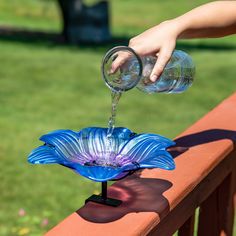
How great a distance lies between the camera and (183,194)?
1787mm

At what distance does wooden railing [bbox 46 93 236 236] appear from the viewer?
1519mm

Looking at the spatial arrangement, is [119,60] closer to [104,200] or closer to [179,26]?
[179,26]

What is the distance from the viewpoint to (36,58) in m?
12.6

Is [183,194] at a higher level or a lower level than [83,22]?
higher

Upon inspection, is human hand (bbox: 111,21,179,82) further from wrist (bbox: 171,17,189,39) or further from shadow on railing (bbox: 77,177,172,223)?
shadow on railing (bbox: 77,177,172,223)

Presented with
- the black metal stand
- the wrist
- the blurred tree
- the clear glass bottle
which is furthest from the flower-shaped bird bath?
the blurred tree

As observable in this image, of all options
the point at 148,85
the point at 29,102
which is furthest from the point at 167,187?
the point at 29,102

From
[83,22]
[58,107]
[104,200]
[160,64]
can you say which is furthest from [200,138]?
[83,22]

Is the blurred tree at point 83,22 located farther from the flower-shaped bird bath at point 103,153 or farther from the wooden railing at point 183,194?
the flower-shaped bird bath at point 103,153

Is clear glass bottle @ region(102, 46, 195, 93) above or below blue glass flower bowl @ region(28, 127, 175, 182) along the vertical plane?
above

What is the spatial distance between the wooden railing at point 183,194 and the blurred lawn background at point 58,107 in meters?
2.22

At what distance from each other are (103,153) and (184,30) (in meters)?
0.49

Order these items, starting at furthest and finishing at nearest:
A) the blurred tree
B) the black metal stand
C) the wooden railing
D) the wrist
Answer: the blurred tree, the wrist, the black metal stand, the wooden railing

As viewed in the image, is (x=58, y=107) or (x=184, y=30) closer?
(x=184, y=30)
